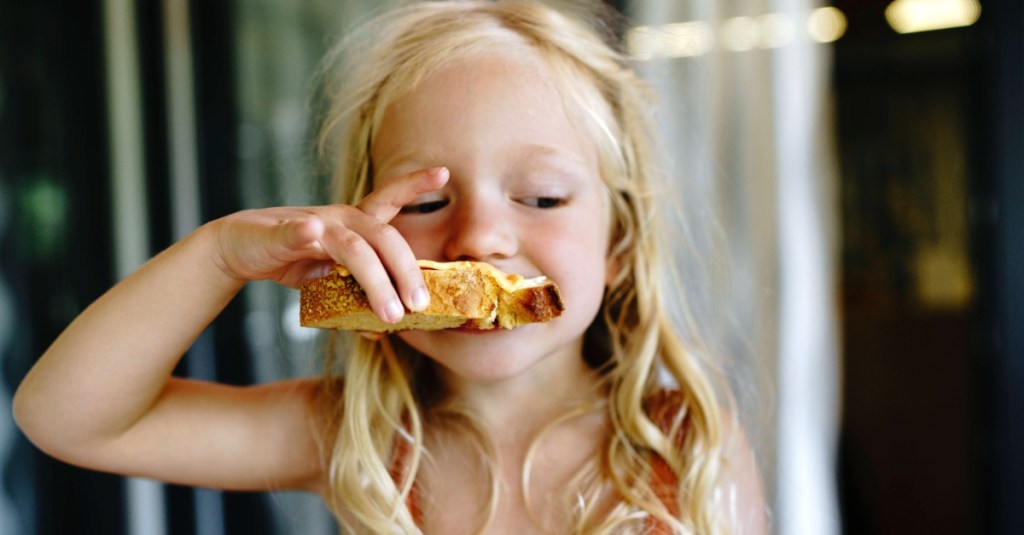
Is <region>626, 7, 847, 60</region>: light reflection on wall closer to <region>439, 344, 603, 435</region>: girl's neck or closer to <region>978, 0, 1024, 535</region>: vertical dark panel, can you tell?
<region>978, 0, 1024, 535</region>: vertical dark panel

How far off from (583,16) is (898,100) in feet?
6.42

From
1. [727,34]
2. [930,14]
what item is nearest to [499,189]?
[727,34]

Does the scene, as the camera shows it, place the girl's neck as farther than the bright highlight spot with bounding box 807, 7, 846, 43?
No

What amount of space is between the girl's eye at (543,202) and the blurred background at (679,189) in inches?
21.0

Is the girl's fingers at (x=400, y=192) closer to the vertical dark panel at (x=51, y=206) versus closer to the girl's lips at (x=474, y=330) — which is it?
the girl's lips at (x=474, y=330)

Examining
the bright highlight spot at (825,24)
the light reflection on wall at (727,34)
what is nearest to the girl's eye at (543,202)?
the light reflection on wall at (727,34)

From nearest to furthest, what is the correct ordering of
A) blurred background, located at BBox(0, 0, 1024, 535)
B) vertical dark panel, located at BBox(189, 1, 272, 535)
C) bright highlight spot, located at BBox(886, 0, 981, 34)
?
blurred background, located at BBox(0, 0, 1024, 535)
bright highlight spot, located at BBox(886, 0, 981, 34)
vertical dark panel, located at BBox(189, 1, 272, 535)

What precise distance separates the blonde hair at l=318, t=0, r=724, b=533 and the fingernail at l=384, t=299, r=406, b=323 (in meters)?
0.25

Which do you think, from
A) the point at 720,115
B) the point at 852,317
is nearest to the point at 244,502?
the point at 720,115

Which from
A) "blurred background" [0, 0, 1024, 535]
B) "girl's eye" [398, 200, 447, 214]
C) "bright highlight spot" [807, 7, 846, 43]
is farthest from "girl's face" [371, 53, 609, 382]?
"bright highlight spot" [807, 7, 846, 43]

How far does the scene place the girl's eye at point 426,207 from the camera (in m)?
0.78

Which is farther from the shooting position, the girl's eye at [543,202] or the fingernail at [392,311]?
the girl's eye at [543,202]

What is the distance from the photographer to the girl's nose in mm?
747

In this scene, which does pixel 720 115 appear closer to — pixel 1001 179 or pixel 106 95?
pixel 1001 179
